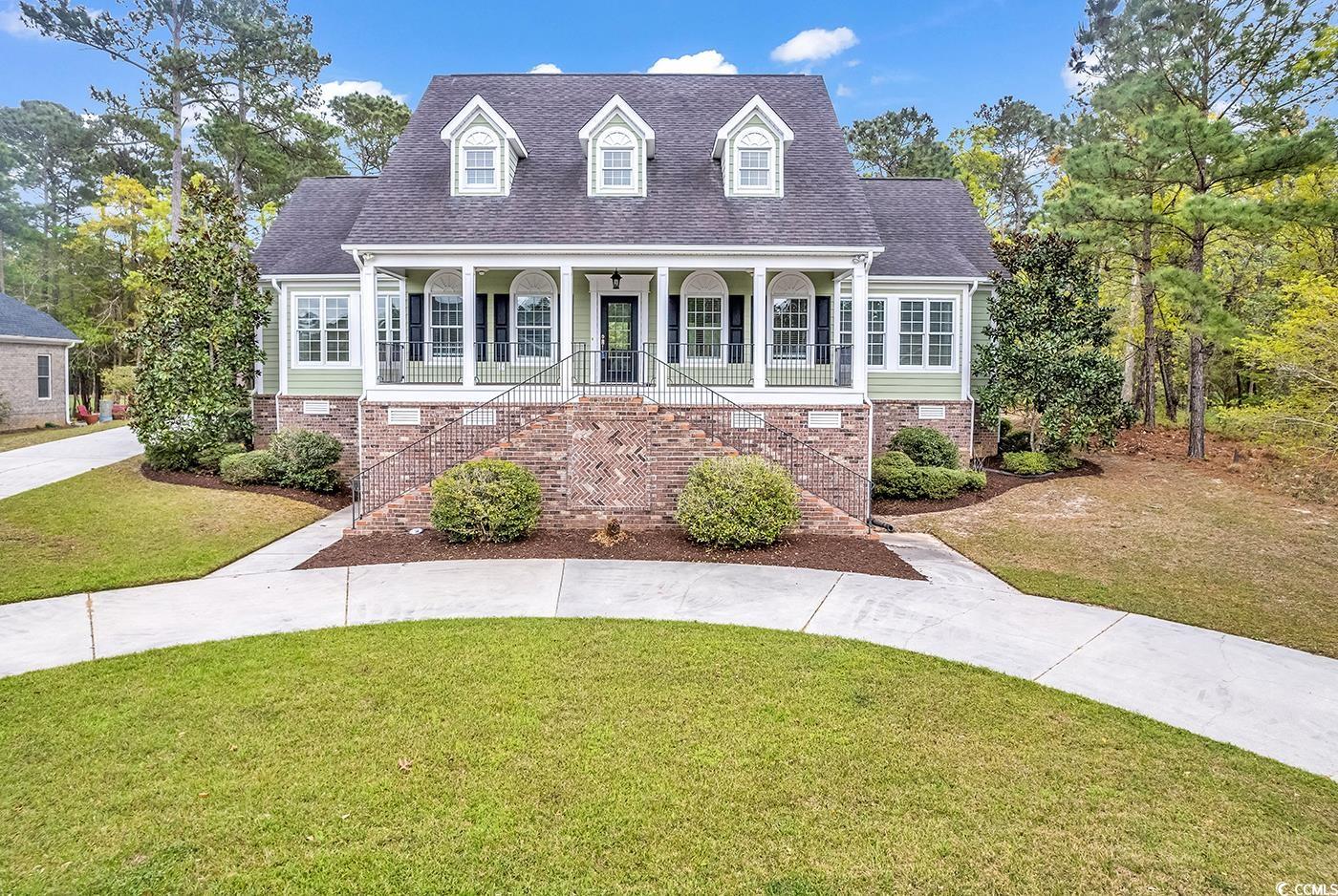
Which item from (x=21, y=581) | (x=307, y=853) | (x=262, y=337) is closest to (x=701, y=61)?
(x=262, y=337)

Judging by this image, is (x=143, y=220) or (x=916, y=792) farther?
(x=143, y=220)

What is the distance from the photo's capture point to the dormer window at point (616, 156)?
14.9m

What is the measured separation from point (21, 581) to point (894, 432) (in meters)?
16.2

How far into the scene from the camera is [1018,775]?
4531 mm

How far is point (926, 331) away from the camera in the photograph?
54.6ft

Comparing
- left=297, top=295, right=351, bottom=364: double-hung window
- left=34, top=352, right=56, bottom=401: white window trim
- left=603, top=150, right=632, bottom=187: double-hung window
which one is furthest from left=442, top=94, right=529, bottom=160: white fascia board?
left=34, top=352, right=56, bottom=401: white window trim

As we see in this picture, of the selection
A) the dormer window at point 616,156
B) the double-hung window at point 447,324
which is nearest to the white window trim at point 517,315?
the double-hung window at point 447,324

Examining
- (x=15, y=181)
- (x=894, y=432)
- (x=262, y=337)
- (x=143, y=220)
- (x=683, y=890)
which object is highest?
(x=15, y=181)

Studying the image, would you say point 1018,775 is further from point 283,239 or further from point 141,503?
point 283,239

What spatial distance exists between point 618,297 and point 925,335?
25.6 ft

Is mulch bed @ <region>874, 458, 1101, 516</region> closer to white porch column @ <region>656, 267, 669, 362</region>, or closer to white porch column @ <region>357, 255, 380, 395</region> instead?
white porch column @ <region>656, 267, 669, 362</region>

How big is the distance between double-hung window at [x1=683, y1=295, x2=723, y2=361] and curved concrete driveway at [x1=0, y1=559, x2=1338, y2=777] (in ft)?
25.2

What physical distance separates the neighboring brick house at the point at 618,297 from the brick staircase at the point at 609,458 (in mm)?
38

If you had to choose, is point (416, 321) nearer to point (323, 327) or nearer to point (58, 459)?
point (323, 327)
